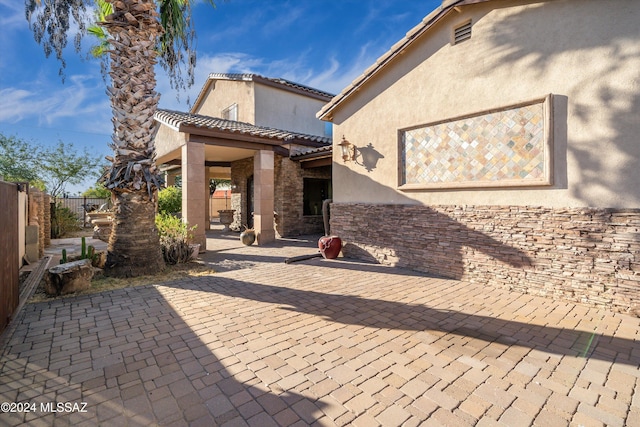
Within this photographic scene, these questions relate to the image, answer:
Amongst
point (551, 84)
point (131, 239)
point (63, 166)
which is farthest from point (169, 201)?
point (551, 84)

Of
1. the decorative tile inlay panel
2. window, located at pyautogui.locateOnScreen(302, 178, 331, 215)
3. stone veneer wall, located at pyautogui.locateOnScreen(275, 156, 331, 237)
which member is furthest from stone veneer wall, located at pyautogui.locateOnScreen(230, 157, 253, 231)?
the decorative tile inlay panel

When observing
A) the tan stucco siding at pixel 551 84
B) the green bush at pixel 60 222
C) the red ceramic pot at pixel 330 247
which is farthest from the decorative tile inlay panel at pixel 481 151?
the green bush at pixel 60 222

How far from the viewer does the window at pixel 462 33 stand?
6336mm

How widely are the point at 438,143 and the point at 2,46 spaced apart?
566 inches

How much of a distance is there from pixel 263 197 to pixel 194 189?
258 centimetres

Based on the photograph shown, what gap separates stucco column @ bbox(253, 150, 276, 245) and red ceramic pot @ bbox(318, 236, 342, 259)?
11.2 ft

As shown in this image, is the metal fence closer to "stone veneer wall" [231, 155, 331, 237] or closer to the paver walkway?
"stone veneer wall" [231, 155, 331, 237]

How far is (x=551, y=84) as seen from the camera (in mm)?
A: 5207

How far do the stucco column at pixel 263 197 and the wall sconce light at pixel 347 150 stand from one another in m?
3.71

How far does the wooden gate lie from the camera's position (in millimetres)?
3732

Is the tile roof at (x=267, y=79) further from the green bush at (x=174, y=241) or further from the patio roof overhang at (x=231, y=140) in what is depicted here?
the green bush at (x=174, y=241)

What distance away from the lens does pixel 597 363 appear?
320 cm

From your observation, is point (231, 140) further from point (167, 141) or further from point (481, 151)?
point (481, 151)

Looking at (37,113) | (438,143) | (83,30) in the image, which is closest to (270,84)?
(83,30)
